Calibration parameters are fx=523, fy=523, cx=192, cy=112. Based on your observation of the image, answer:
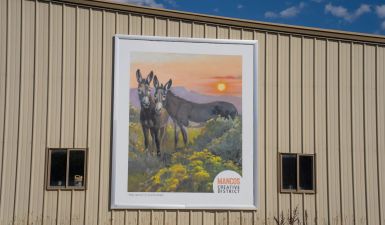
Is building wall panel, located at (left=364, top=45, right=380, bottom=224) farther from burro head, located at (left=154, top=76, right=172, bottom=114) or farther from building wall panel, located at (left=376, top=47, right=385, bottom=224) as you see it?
burro head, located at (left=154, top=76, right=172, bottom=114)

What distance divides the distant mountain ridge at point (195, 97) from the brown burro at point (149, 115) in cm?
18

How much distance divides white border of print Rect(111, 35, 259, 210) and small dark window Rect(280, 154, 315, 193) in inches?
37.0

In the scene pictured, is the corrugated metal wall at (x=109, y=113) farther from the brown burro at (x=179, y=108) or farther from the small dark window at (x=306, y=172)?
the brown burro at (x=179, y=108)

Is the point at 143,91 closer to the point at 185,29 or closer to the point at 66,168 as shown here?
the point at 185,29

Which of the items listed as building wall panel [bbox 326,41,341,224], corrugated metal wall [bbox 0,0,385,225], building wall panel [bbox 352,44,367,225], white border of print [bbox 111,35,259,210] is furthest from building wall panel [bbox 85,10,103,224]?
building wall panel [bbox 352,44,367,225]

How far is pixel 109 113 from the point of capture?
15.4m

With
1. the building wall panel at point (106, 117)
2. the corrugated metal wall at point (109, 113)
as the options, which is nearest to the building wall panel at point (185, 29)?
the corrugated metal wall at point (109, 113)

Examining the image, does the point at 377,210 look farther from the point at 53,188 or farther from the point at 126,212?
the point at 53,188

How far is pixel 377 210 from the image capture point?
1652 centimetres

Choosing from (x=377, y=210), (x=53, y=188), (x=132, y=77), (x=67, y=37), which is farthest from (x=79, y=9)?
(x=377, y=210)

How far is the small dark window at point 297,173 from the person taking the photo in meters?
16.0

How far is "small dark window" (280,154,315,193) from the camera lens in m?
16.0

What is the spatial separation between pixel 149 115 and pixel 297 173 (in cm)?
489

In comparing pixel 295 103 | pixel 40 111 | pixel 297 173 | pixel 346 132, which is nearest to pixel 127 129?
pixel 40 111
